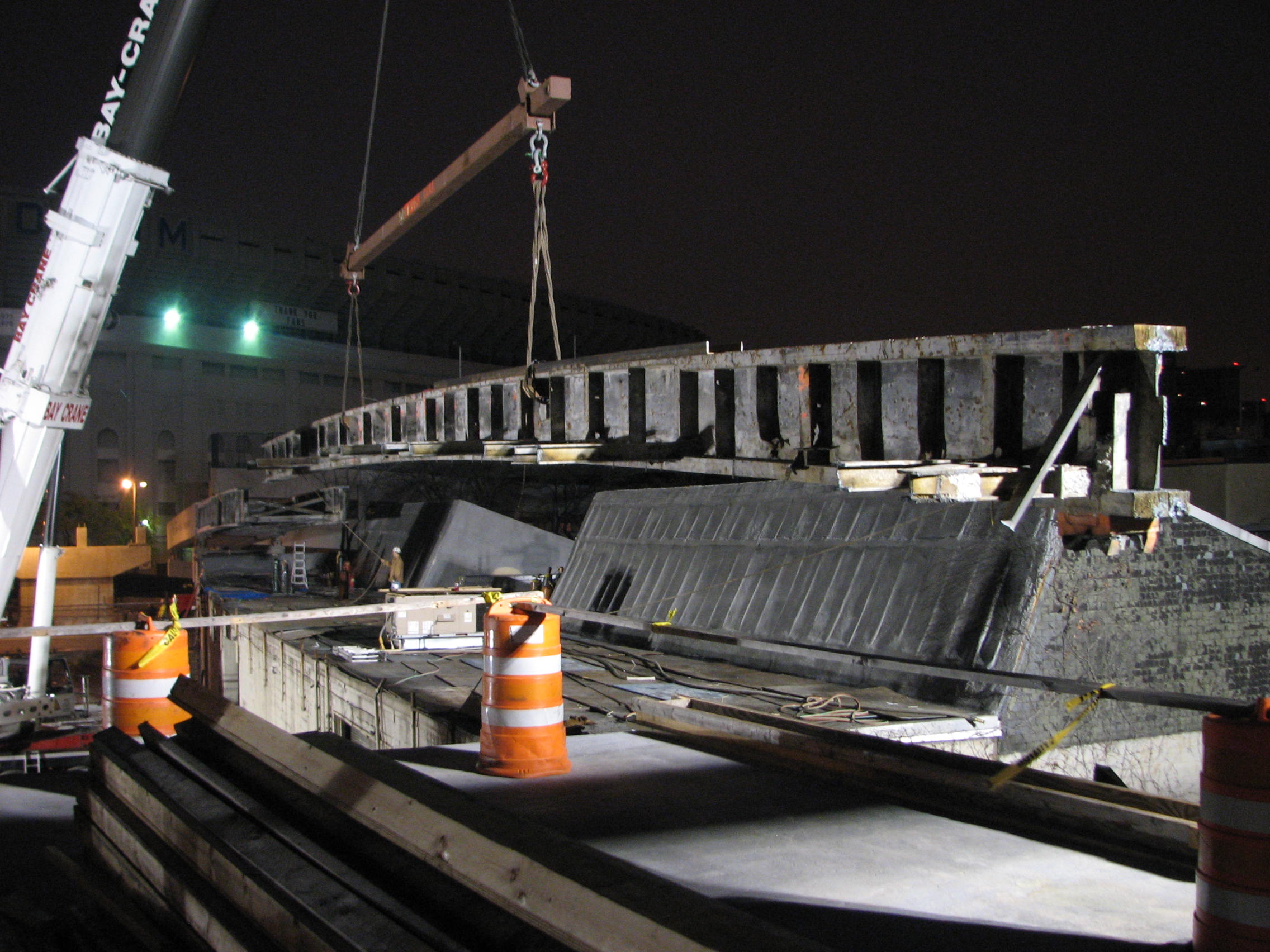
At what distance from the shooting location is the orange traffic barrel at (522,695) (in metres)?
7.20

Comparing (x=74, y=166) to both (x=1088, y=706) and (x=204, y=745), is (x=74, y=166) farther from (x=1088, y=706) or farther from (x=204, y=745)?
(x=1088, y=706)

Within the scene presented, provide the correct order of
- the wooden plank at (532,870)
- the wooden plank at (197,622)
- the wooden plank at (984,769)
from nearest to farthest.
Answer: the wooden plank at (532,870) < the wooden plank at (984,769) < the wooden plank at (197,622)

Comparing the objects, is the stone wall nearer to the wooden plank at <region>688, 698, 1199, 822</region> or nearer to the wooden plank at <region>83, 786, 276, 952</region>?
the wooden plank at <region>688, 698, 1199, 822</region>

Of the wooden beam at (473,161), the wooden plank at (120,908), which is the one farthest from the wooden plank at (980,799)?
the wooden beam at (473,161)

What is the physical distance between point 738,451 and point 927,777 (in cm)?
537

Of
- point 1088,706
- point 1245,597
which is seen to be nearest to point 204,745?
point 1088,706

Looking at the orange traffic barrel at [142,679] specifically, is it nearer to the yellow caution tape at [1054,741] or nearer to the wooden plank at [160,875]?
the wooden plank at [160,875]

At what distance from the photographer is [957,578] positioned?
12.0m

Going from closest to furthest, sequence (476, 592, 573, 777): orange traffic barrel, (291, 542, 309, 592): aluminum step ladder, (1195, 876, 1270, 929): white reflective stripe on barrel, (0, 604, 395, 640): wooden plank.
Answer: (1195, 876, 1270, 929): white reflective stripe on barrel → (476, 592, 573, 777): orange traffic barrel → (0, 604, 395, 640): wooden plank → (291, 542, 309, 592): aluminum step ladder

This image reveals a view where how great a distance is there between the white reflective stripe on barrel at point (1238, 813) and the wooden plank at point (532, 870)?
1593 millimetres

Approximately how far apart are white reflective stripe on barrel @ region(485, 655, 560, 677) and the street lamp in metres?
57.4

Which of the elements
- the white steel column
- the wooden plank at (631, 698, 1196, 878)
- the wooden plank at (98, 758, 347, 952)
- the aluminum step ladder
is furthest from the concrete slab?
the aluminum step ladder

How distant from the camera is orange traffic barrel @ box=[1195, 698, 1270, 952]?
3.50m

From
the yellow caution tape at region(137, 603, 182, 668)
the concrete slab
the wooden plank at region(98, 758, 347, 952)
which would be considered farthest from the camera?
the yellow caution tape at region(137, 603, 182, 668)
